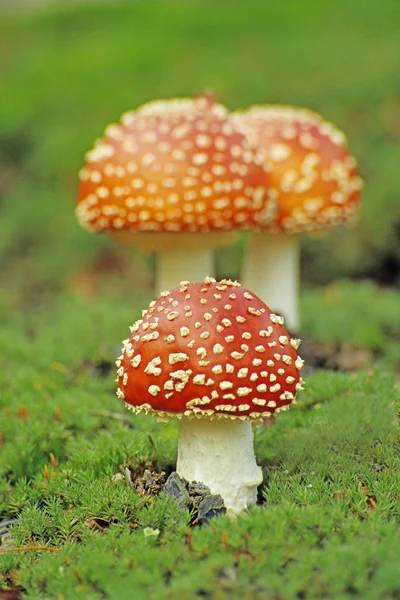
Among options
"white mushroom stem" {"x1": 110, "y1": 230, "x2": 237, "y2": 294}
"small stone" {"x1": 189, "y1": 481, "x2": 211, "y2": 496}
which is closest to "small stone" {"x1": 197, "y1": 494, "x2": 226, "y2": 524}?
"small stone" {"x1": 189, "y1": 481, "x2": 211, "y2": 496}

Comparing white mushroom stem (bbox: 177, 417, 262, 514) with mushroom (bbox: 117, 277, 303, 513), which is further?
white mushroom stem (bbox: 177, 417, 262, 514)

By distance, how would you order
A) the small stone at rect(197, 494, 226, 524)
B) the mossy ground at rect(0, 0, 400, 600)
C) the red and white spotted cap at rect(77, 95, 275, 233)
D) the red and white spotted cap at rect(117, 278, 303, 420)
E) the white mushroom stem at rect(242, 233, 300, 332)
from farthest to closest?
the white mushroom stem at rect(242, 233, 300, 332)
the red and white spotted cap at rect(77, 95, 275, 233)
the small stone at rect(197, 494, 226, 524)
the red and white spotted cap at rect(117, 278, 303, 420)
the mossy ground at rect(0, 0, 400, 600)

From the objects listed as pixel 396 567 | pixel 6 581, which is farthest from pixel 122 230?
pixel 396 567

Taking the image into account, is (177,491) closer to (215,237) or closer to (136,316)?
(215,237)

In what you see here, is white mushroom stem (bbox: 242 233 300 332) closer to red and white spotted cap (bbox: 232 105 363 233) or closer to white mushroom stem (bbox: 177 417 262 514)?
red and white spotted cap (bbox: 232 105 363 233)

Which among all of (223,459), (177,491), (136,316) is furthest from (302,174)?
(177,491)

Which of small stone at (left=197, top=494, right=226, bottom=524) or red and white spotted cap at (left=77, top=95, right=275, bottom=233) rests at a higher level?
red and white spotted cap at (left=77, top=95, right=275, bottom=233)
